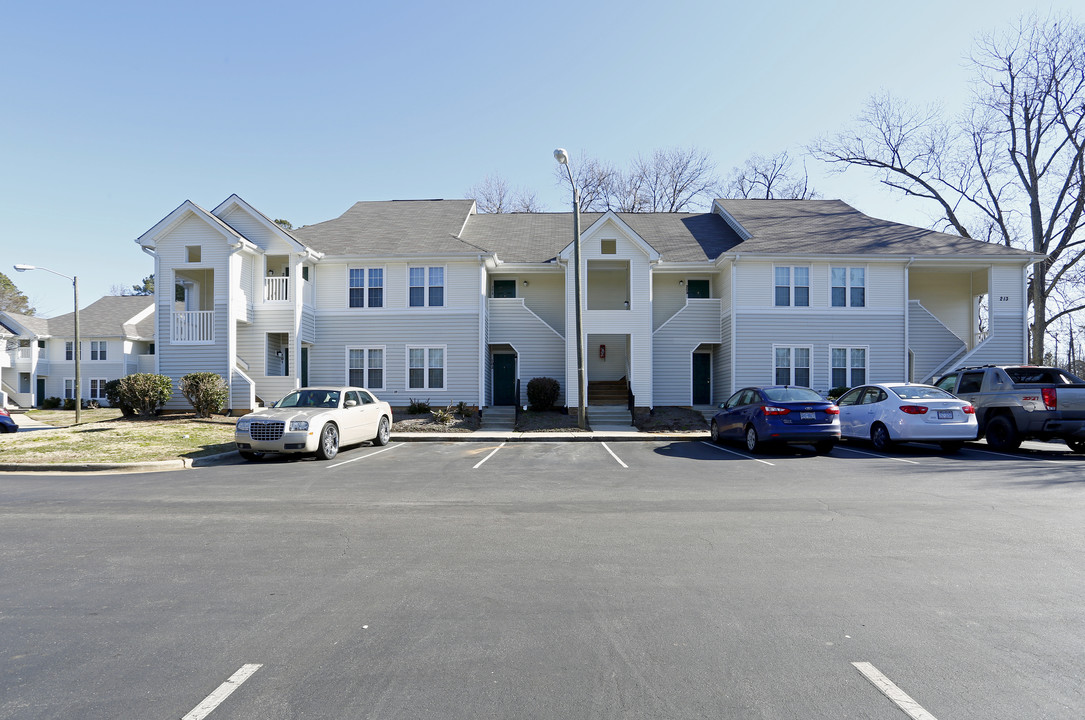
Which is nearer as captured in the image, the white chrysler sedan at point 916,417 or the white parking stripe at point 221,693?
the white parking stripe at point 221,693

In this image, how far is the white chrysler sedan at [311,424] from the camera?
12.8m

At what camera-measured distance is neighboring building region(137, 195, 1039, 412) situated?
72.7ft

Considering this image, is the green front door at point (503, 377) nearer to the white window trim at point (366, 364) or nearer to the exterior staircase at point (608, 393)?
the exterior staircase at point (608, 393)

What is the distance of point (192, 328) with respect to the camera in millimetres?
22094

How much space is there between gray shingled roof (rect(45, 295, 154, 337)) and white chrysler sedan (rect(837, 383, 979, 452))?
47.6 m

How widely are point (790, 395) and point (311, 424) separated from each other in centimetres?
1054

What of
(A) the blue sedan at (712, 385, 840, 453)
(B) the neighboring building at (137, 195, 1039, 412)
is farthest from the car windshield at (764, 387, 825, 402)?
(B) the neighboring building at (137, 195, 1039, 412)

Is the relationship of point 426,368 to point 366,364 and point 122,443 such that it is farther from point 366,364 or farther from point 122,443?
point 122,443

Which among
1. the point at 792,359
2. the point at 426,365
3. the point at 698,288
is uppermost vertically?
the point at 698,288

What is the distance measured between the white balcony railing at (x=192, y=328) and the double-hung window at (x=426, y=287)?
7.02 meters

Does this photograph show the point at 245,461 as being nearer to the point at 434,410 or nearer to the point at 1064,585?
the point at 434,410

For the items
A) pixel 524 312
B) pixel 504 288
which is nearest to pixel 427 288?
pixel 504 288

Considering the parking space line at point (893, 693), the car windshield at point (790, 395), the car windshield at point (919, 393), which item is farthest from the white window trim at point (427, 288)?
the parking space line at point (893, 693)

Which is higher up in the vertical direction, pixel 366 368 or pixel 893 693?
pixel 366 368
